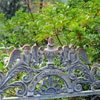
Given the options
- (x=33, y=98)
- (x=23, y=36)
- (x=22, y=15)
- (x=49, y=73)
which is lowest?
(x=33, y=98)

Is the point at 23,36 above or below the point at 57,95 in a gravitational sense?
above

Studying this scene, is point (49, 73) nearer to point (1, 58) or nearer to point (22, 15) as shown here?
point (1, 58)

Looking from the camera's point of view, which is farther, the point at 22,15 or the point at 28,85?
the point at 22,15

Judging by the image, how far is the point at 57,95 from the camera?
5.61 ft

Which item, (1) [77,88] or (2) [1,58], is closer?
(1) [77,88]

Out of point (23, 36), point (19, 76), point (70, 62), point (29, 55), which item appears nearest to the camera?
point (29, 55)

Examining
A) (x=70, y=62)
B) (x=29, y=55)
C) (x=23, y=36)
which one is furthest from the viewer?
(x=23, y=36)

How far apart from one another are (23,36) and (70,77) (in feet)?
5.27

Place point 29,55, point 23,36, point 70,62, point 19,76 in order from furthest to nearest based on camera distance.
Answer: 1. point 23,36
2. point 19,76
3. point 70,62
4. point 29,55

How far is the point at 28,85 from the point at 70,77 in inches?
18.5

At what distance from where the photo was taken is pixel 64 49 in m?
1.67

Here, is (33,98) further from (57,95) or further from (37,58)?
(37,58)

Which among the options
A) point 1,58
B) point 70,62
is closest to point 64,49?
point 70,62

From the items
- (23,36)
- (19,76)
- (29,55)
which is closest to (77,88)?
(29,55)
